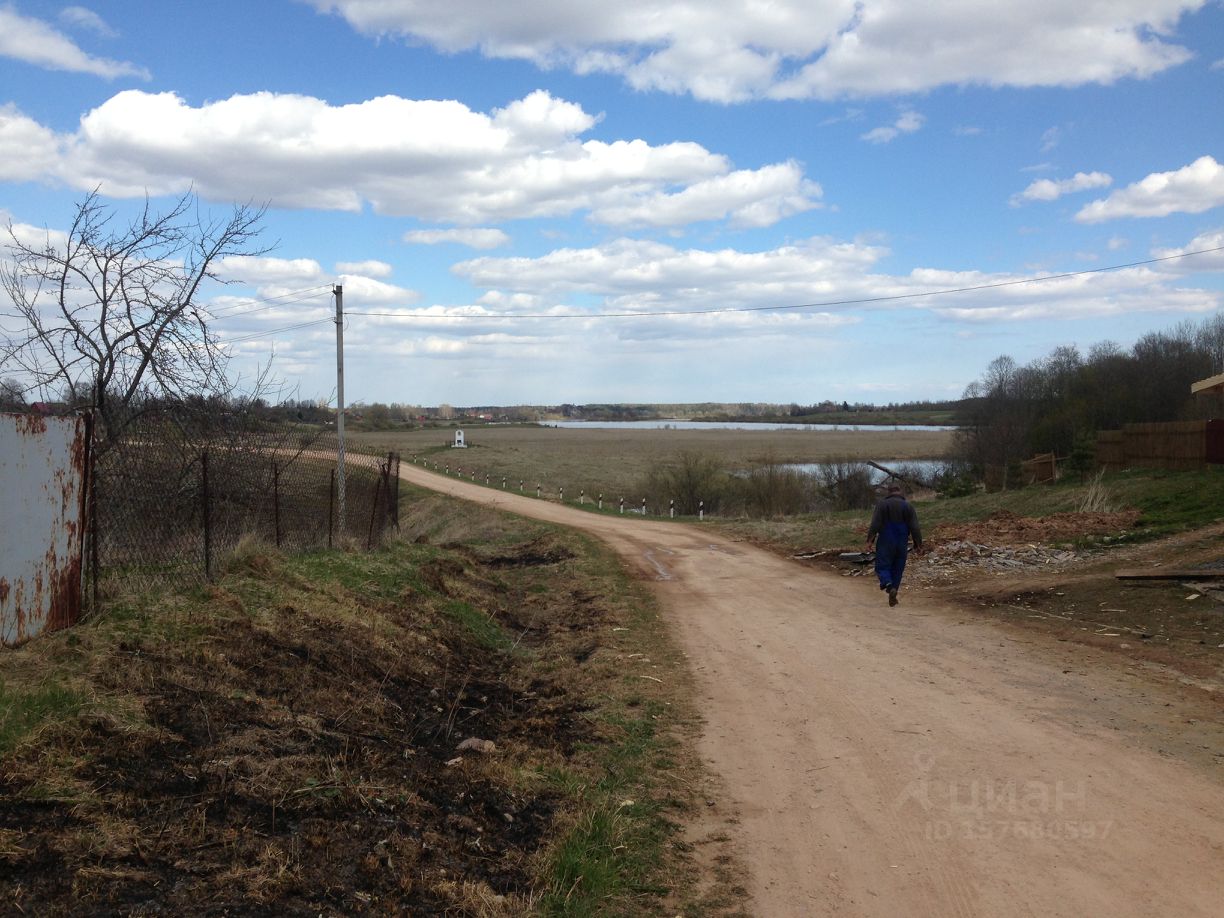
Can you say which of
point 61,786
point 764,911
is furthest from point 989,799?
point 61,786

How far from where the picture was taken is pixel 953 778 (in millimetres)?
6395

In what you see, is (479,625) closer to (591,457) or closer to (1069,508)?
(1069,508)

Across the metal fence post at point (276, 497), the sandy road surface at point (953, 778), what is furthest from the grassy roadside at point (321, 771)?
the metal fence post at point (276, 497)

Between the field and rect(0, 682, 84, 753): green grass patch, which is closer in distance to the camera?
rect(0, 682, 84, 753): green grass patch

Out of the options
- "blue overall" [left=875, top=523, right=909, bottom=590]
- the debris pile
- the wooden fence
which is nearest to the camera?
"blue overall" [left=875, top=523, right=909, bottom=590]

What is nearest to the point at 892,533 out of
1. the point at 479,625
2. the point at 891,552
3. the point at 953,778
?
the point at 891,552

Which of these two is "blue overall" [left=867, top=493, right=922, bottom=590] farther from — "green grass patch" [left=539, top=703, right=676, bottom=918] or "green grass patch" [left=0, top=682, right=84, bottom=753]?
"green grass patch" [left=0, top=682, right=84, bottom=753]

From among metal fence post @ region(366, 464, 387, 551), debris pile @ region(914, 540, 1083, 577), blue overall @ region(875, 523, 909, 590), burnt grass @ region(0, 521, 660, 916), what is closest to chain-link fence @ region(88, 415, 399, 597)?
metal fence post @ region(366, 464, 387, 551)

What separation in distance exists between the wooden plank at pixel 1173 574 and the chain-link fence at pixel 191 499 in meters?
12.1

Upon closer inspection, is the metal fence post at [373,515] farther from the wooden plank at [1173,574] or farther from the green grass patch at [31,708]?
the wooden plank at [1173,574]

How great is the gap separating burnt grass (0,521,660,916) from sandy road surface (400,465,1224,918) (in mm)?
1405

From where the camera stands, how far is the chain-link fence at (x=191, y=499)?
29.5ft

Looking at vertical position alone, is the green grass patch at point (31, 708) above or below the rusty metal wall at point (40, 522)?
below

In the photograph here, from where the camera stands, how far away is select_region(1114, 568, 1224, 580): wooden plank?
41.7ft
